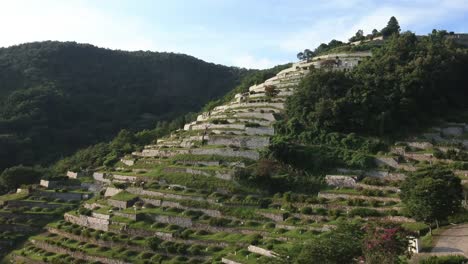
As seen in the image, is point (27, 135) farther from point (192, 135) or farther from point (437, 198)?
point (437, 198)

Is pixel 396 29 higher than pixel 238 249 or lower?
higher

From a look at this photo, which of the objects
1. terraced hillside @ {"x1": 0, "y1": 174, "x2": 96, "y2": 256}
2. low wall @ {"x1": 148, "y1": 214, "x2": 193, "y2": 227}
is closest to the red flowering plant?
low wall @ {"x1": 148, "y1": 214, "x2": 193, "y2": 227}

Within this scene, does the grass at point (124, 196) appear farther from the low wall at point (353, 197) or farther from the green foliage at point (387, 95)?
the low wall at point (353, 197)

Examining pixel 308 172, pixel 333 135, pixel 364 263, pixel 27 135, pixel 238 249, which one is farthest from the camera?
pixel 27 135

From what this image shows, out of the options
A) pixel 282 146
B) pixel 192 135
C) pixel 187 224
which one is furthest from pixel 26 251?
pixel 282 146

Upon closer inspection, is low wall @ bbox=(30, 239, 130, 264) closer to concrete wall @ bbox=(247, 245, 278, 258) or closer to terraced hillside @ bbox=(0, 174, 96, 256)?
terraced hillside @ bbox=(0, 174, 96, 256)

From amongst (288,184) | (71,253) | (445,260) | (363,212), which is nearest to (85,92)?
(71,253)
